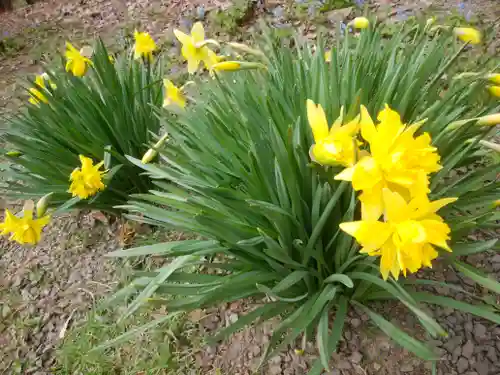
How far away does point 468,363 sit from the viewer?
1403mm

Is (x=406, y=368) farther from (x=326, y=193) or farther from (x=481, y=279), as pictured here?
(x=326, y=193)

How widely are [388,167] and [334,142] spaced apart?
6.0 inches

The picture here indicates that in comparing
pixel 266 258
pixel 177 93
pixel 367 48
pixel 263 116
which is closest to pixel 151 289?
pixel 266 258

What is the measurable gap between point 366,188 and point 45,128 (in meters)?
1.59

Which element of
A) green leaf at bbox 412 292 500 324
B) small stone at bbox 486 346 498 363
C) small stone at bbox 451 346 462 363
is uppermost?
green leaf at bbox 412 292 500 324

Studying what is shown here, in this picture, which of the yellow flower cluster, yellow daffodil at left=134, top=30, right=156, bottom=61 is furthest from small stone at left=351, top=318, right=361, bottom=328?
yellow daffodil at left=134, top=30, right=156, bottom=61

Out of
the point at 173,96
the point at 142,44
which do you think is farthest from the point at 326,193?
the point at 142,44

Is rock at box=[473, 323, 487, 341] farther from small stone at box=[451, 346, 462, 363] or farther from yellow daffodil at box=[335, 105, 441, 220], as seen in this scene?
yellow daffodil at box=[335, 105, 441, 220]

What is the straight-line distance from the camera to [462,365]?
1400 mm

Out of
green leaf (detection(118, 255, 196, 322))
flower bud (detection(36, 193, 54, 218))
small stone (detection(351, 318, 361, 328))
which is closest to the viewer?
green leaf (detection(118, 255, 196, 322))

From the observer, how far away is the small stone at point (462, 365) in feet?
4.57

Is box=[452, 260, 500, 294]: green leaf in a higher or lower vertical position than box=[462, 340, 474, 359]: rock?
higher

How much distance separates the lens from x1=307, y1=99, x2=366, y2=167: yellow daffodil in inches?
41.6

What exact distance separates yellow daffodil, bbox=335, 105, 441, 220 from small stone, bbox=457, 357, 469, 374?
71 centimetres
